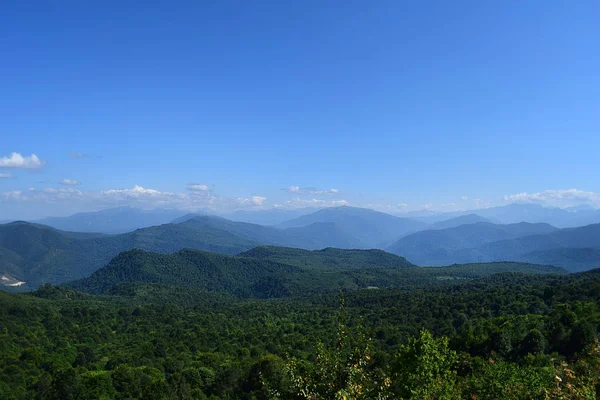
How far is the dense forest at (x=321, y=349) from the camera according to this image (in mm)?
10508

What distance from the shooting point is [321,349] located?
371 inches

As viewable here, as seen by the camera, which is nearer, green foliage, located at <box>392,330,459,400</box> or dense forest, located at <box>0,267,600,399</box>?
dense forest, located at <box>0,267,600,399</box>

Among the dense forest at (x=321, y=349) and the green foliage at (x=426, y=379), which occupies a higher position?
the green foliage at (x=426, y=379)

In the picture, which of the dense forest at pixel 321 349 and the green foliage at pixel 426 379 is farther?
the green foliage at pixel 426 379

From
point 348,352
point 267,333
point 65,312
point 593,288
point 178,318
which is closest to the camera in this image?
point 348,352

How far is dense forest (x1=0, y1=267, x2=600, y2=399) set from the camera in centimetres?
1051

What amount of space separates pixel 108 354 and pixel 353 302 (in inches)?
2665

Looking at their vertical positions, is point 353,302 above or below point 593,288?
below

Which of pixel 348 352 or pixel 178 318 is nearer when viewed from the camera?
pixel 348 352

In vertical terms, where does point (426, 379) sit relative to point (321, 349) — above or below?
below

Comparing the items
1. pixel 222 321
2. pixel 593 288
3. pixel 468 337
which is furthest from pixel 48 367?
pixel 593 288

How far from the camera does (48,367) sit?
53.8m

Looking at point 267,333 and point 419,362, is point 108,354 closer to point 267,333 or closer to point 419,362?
point 267,333

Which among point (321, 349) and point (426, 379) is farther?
point (426, 379)
